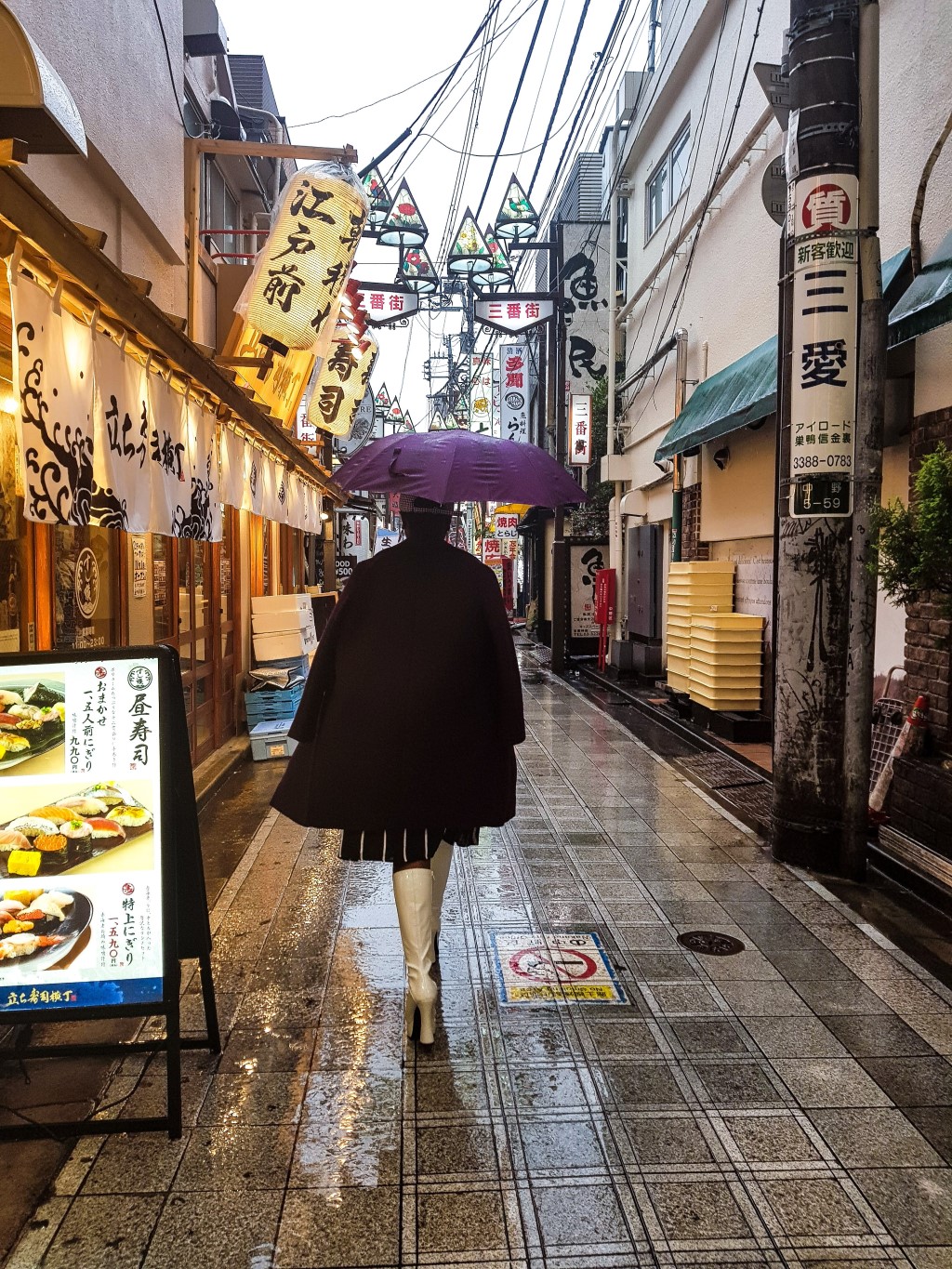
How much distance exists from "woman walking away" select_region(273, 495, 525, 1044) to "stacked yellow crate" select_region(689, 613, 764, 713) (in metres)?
7.90

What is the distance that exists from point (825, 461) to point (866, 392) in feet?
1.80

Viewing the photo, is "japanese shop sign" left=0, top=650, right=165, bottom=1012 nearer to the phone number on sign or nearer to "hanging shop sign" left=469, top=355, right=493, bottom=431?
the phone number on sign

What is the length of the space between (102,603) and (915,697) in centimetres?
628

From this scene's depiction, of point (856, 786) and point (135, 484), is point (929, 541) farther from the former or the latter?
point (135, 484)

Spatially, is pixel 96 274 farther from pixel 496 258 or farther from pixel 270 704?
pixel 496 258

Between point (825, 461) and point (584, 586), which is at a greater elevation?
point (825, 461)

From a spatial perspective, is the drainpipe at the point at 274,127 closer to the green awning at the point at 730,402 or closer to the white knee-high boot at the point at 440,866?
the green awning at the point at 730,402

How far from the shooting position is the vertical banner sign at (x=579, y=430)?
65.9 ft

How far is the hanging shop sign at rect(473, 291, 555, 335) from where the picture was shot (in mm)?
18688

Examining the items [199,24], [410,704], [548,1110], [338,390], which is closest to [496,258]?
[338,390]

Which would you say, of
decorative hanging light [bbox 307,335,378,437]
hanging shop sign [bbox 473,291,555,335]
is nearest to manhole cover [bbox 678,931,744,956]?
decorative hanging light [bbox 307,335,378,437]

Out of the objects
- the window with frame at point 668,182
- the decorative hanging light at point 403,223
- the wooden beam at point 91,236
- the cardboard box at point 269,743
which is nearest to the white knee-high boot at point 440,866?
the wooden beam at point 91,236

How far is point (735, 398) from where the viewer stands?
10430mm

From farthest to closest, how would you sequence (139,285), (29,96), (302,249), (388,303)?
(388,303) < (302,249) < (139,285) < (29,96)
